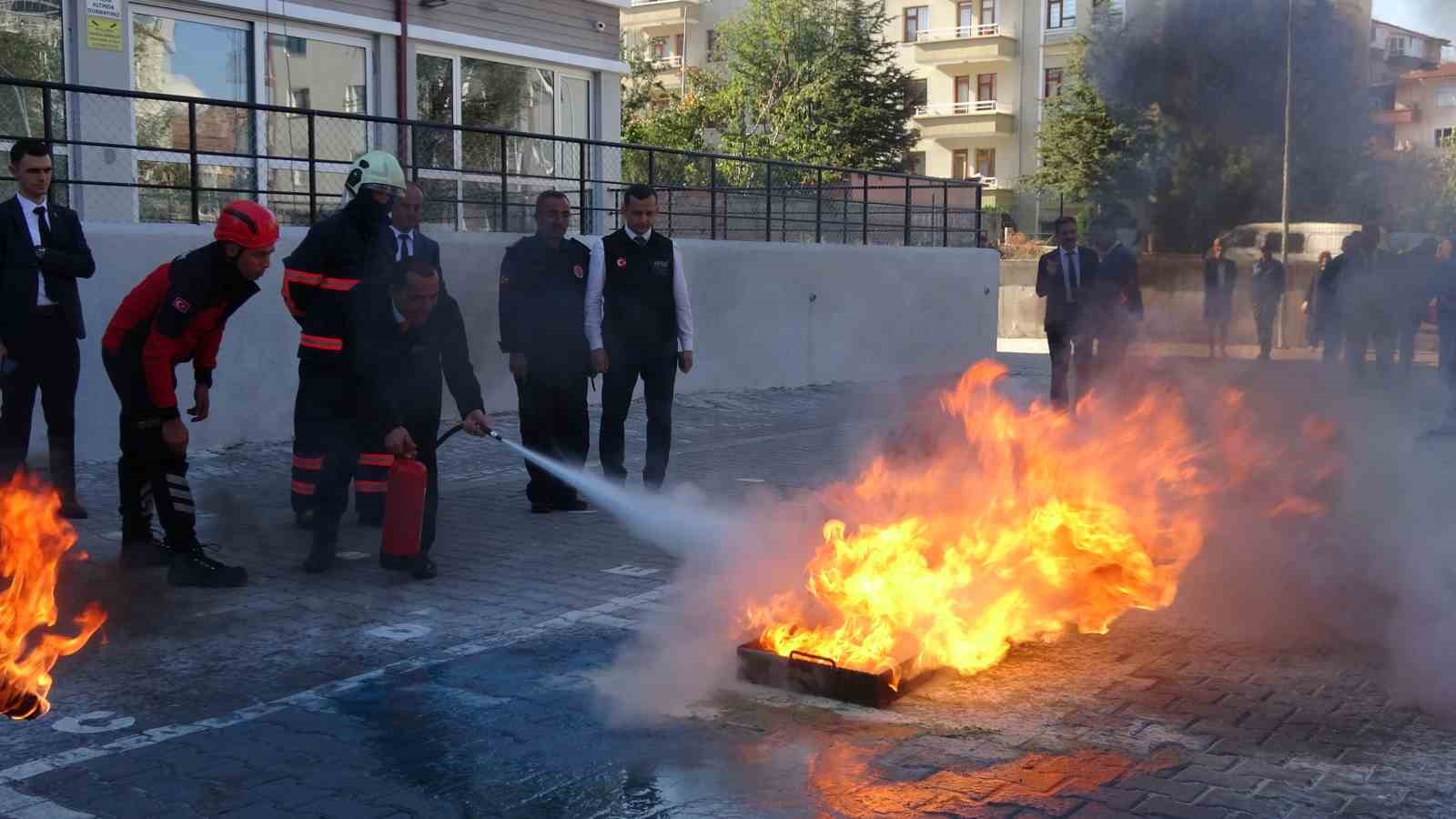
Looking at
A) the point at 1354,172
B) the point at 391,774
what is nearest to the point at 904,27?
the point at 1354,172

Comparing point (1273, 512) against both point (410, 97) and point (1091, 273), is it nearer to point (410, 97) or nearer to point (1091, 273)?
point (1091, 273)

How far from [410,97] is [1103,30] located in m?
10.2

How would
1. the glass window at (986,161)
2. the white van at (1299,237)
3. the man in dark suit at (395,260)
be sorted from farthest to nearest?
the glass window at (986,161) < the white van at (1299,237) < the man in dark suit at (395,260)

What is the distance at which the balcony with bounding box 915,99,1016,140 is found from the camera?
5459 centimetres

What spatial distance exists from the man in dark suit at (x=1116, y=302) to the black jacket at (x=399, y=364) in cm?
676

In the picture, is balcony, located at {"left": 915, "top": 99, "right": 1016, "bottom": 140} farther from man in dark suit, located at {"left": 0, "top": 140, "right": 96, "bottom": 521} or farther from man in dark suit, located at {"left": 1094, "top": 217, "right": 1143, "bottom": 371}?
man in dark suit, located at {"left": 0, "top": 140, "right": 96, "bottom": 521}

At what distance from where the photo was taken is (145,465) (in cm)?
657

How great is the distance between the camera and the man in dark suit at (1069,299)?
12883 millimetres

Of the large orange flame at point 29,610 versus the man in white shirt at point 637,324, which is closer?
the large orange flame at point 29,610

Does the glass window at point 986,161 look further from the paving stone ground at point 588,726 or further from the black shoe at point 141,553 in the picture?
the black shoe at point 141,553

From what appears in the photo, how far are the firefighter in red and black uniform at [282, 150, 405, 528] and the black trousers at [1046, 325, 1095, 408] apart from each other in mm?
7892

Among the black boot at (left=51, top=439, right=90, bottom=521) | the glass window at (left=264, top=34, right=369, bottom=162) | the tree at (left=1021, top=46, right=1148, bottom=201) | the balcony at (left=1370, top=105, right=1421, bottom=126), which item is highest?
the glass window at (left=264, top=34, right=369, bottom=162)

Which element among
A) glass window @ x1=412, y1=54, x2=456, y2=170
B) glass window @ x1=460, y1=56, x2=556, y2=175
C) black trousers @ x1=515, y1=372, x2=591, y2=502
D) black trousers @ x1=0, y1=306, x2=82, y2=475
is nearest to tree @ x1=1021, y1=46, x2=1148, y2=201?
black trousers @ x1=515, y1=372, x2=591, y2=502

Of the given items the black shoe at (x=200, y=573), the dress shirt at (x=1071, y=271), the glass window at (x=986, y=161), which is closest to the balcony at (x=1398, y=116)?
the black shoe at (x=200, y=573)
